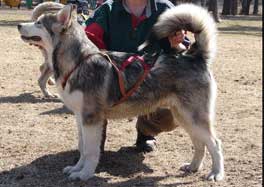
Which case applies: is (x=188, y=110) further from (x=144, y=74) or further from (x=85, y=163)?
(x=85, y=163)

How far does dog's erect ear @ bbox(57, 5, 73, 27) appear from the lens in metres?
4.53

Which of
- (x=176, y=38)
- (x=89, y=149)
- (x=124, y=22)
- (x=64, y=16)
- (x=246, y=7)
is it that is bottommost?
(x=246, y=7)

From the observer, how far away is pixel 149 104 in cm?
476

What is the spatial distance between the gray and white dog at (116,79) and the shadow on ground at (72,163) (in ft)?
0.56

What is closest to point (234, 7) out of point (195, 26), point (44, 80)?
point (44, 80)

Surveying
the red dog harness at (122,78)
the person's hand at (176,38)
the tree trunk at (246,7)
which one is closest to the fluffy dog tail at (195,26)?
the person's hand at (176,38)

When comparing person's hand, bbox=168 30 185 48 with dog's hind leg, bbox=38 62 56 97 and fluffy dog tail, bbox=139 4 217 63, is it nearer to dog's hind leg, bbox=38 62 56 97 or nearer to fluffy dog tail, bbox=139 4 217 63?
fluffy dog tail, bbox=139 4 217 63

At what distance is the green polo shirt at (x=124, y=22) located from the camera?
5348 mm

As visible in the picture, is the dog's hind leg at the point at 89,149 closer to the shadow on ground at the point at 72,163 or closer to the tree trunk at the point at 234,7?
the shadow on ground at the point at 72,163

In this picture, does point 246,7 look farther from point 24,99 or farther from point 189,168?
point 189,168

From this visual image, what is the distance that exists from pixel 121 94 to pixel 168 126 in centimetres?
100

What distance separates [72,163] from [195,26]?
1.79 m

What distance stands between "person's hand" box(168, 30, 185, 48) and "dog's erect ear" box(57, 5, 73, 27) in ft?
3.12

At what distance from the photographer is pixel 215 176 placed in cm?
478
